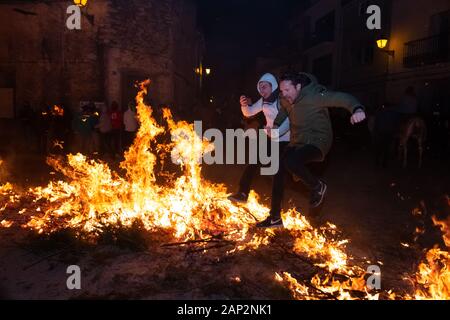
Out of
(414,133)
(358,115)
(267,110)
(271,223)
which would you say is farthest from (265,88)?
(414,133)

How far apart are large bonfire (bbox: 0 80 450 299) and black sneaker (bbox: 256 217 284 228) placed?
0.34 ft

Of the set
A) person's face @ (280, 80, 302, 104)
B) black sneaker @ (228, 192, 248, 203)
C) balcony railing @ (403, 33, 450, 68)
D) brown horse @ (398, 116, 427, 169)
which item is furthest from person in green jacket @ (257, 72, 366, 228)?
balcony railing @ (403, 33, 450, 68)

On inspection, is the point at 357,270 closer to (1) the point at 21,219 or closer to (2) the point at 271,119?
(2) the point at 271,119

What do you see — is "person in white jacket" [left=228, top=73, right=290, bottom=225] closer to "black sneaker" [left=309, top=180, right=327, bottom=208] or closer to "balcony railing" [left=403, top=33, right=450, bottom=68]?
"black sneaker" [left=309, top=180, right=327, bottom=208]

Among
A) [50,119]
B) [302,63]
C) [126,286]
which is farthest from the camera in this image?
[302,63]

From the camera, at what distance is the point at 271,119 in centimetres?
546

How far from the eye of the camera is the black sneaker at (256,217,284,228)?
489cm

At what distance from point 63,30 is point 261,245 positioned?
1551cm

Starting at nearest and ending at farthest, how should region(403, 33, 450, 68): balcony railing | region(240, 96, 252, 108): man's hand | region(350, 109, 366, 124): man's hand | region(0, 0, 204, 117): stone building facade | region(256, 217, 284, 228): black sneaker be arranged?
1. region(350, 109, 366, 124): man's hand
2. region(256, 217, 284, 228): black sneaker
3. region(240, 96, 252, 108): man's hand
4. region(0, 0, 204, 117): stone building facade
5. region(403, 33, 450, 68): balcony railing

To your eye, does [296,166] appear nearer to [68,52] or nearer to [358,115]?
[358,115]
